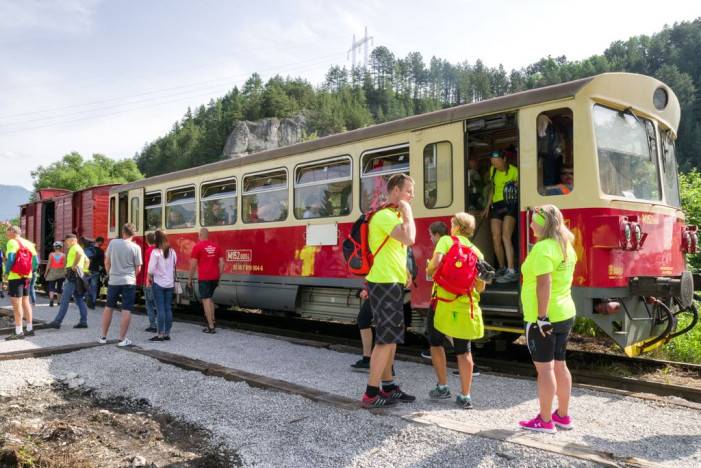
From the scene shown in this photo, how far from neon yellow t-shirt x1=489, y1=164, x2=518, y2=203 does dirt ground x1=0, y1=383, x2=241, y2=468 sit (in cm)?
449

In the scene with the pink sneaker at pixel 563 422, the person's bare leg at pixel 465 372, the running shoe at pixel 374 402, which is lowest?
the pink sneaker at pixel 563 422

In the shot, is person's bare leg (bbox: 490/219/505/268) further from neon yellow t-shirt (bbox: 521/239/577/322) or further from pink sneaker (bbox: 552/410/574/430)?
pink sneaker (bbox: 552/410/574/430)

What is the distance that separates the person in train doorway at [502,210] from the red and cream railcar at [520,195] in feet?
0.58

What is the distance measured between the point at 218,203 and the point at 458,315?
702 cm

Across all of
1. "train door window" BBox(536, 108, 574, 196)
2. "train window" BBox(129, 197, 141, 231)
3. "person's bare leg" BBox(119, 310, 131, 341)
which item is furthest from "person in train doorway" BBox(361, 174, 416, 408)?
"train window" BBox(129, 197, 141, 231)

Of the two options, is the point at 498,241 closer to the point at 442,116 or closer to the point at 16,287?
the point at 442,116

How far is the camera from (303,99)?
10025 cm

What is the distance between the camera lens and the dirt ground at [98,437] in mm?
3775

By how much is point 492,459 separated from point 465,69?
10995 centimetres

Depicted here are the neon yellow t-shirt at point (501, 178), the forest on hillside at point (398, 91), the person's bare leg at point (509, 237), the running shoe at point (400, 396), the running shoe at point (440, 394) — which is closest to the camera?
the running shoe at point (400, 396)

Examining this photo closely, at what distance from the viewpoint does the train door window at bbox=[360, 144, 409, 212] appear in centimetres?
757

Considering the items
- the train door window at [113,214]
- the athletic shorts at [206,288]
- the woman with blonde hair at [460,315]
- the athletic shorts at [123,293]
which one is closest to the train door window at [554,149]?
the woman with blonde hair at [460,315]

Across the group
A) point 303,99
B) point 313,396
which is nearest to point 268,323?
point 313,396

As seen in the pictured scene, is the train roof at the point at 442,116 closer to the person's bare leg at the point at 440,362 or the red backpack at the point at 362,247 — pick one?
the red backpack at the point at 362,247
